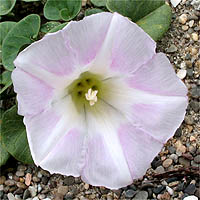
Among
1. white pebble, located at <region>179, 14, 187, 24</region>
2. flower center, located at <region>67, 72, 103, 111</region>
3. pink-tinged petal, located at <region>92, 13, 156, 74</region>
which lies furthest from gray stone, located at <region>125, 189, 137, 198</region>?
white pebble, located at <region>179, 14, 187, 24</region>

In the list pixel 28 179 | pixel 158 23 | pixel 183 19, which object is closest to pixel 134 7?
pixel 158 23

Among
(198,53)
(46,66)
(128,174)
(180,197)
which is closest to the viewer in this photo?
(46,66)

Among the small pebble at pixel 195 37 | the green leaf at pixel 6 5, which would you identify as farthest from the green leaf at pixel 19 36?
the small pebble at pixel 195 37

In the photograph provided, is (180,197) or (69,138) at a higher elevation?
(69,138)

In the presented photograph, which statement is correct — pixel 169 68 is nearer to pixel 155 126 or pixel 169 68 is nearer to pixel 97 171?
pixel 155 126

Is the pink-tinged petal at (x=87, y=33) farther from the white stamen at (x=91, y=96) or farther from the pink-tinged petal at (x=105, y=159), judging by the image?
the pink-tinged petal at (x=105, y=159)

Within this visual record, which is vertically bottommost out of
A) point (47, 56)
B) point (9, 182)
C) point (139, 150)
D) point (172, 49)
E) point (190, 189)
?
point (9, 182)

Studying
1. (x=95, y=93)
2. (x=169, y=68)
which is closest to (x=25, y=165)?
(x=95, y=93)

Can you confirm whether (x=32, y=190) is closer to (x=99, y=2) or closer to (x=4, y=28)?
(x=4, y=28)
